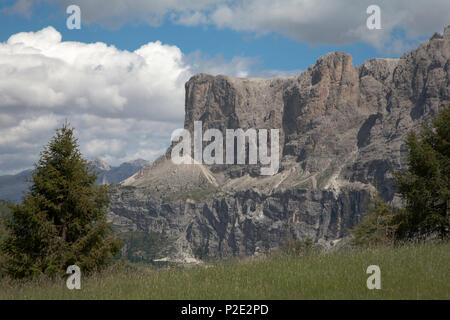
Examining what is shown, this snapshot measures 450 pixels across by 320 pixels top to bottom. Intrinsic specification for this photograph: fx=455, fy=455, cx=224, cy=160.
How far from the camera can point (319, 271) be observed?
44.0 ft

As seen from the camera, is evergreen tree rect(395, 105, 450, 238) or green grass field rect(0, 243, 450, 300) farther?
evergreen tree rect(395, 105, 450, 238)

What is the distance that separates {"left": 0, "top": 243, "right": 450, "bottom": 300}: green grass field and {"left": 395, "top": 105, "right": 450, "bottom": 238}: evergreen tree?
12122 mm

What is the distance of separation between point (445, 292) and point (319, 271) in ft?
11.6

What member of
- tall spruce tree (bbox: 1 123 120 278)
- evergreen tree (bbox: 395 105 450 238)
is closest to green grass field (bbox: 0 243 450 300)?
tall spruce tree (bbox: 1 123 120 278)

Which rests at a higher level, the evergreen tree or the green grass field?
the evergreen tree

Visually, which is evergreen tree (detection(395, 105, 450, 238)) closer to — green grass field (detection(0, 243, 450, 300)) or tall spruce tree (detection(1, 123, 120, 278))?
green grass field (detection(0, 243, 450, 300))

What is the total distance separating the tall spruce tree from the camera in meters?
20.8

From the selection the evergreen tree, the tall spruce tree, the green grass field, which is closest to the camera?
the green grass field

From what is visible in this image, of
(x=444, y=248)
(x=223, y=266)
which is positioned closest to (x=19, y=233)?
(x=223, y=266)

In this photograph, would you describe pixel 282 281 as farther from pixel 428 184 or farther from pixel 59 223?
pixel 428 184

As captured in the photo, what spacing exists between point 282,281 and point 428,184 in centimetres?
1828

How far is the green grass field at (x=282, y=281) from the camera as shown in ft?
37.5
